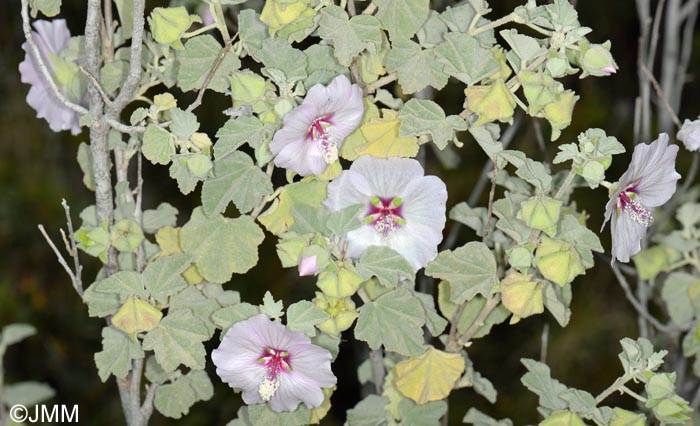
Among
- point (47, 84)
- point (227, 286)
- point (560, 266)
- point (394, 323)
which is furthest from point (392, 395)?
point (227, 286)

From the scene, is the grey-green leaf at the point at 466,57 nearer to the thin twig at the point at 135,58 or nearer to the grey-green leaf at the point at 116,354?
the thin twig at the point at 135,58

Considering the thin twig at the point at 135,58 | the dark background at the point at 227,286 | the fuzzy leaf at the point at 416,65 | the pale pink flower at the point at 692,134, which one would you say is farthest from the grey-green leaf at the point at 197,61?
the dark background at the point at 227,286

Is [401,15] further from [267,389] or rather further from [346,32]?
[267,389]

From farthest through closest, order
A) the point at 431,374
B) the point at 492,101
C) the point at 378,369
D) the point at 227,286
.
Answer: the point at 227,286 → the point at 378,369 → the point at 431,374 → the point at 492,101

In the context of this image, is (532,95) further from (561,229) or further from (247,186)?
(247,186)

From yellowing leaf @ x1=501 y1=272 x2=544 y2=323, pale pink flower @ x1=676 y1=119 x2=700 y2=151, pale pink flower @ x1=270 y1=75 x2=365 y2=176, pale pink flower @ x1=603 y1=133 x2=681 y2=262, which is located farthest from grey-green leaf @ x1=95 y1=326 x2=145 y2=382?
pale pink flower @ x1=676 y1=119 x2=700 y2=151

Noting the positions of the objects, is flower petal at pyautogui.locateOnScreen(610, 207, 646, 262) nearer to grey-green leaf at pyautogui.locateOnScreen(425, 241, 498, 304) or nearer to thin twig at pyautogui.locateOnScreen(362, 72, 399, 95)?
grey-green leaf at pyautogui.locateOnScreen(425, 241, 498, 304)

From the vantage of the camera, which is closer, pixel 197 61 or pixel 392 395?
pixel 197 61

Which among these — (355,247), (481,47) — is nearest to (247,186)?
(355,247)
